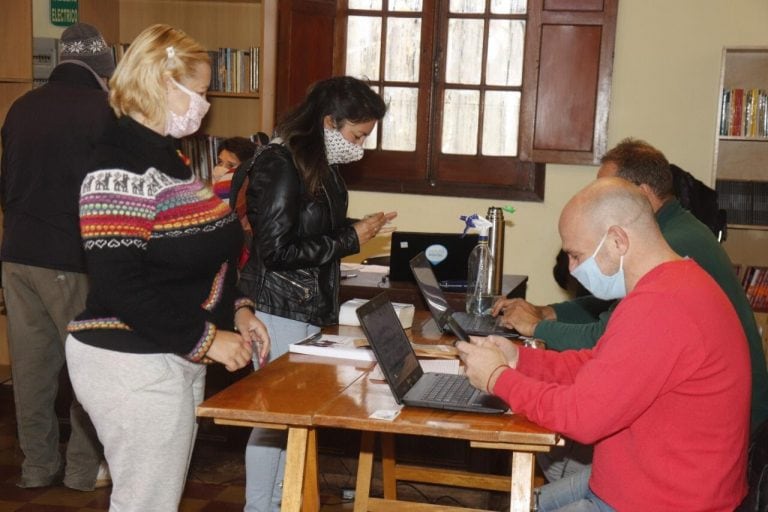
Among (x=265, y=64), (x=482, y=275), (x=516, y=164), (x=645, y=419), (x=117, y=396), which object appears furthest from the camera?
(x=516, y=164)

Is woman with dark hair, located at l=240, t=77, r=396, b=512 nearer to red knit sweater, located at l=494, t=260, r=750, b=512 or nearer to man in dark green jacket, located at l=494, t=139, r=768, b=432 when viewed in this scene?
man in dark green jacket, located at l=494, t=139, r=768, b=432

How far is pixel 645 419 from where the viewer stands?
1.89m

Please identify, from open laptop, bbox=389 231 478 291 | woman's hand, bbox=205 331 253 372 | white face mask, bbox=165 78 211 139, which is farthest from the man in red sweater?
open laptop, bbox=389 231 478 291

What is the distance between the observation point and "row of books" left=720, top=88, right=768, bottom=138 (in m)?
5.14

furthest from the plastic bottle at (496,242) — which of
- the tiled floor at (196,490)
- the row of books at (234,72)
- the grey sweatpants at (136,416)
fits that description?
the row of books at (234,72)

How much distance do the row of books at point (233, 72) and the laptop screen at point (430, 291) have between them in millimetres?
2560

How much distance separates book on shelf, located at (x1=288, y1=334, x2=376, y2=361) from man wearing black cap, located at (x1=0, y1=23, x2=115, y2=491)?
53.0 inches

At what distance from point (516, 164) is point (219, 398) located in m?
3.67

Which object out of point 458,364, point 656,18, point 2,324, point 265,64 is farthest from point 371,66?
point 458,364

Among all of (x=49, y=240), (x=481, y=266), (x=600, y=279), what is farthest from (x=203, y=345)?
(x=49, y=240)

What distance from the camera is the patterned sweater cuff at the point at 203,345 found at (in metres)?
2.04

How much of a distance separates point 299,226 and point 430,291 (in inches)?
17.7

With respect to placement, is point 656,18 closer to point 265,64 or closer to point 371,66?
point 371,66

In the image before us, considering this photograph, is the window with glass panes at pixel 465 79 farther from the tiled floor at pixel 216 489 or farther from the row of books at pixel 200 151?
the tiled floor at pixel 216 489
